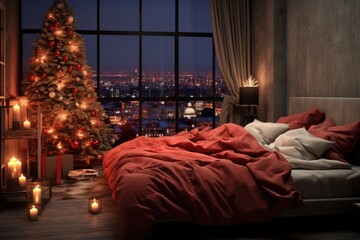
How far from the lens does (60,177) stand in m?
6.57

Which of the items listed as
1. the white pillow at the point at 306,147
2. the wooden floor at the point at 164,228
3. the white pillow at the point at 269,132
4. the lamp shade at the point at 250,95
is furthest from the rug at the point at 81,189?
the lamp shade at the point at 250,95

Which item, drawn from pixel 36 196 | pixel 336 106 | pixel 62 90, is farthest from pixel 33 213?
pixel 336 106

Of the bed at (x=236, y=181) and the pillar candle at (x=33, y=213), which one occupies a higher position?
the bed at (x=236, y=181)

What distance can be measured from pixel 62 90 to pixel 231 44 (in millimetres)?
3300

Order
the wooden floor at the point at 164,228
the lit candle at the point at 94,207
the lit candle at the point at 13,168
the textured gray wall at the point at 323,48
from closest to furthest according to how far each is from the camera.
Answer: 1. the wooden floor at the point at 164,228
2. the lit candle at the point at 94,207
3. the lit candle at the point at 13,168
4. the textured gray wall at the point at 323,48

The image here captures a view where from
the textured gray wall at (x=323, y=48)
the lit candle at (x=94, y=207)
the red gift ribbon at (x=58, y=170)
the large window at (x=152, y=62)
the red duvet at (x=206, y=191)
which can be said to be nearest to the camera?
the red duvet at (x=206, y=191)

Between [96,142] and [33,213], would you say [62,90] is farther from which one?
[33,213]

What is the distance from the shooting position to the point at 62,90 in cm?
765

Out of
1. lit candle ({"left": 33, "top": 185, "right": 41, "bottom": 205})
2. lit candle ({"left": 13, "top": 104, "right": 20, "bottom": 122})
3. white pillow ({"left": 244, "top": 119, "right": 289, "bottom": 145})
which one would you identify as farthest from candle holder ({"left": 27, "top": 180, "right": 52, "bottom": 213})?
white pillow ({"left": 244, "top": 119, "right": 289, "bottom": 145})

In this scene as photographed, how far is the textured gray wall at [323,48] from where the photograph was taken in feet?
18.6

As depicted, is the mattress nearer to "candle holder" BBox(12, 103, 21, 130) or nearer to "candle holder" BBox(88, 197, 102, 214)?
"candle holder" BBox(88, 197, 102, 214)

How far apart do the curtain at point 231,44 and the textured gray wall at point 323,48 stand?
153 cm

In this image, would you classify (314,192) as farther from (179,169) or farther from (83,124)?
(83,124)

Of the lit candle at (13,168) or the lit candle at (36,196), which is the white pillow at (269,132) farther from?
the lit candle at (13,168)
